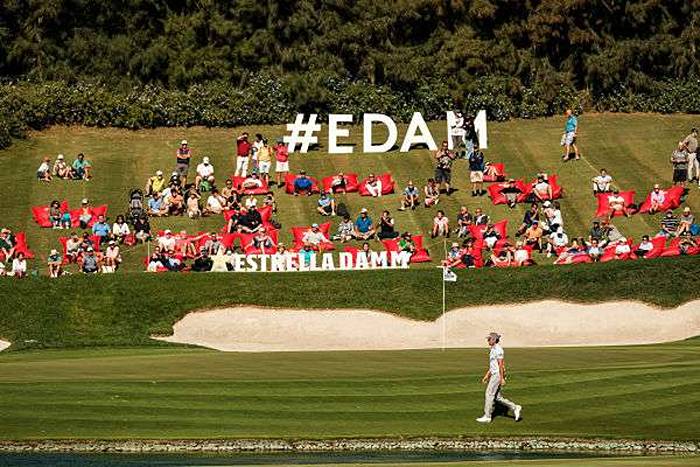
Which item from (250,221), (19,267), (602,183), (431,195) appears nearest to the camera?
(19,267)

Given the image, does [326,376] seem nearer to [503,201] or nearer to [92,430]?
[92,430]

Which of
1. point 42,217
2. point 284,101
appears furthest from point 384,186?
point 42,217

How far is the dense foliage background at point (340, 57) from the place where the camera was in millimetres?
74688

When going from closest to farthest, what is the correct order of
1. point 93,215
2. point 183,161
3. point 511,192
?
point 93,215 → point 511,192 → point 183,161

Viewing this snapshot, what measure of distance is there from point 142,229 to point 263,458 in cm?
2931

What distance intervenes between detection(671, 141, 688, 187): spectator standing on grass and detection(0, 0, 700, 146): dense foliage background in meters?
11.8

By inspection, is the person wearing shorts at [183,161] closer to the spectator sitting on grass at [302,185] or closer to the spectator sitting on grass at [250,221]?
the spectator sitting on grass at [302,185]

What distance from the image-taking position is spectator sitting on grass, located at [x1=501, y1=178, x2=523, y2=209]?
62.8 meters

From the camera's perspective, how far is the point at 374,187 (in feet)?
213

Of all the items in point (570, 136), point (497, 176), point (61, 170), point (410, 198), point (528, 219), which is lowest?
point (528, 219)

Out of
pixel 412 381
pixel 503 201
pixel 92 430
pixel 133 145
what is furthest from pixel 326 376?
pixel 133 145

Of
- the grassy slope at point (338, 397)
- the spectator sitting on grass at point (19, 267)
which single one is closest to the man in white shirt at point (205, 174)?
the spectator sitting on grass at point (19, 267)

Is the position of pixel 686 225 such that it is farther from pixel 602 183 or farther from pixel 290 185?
pixel 290 185

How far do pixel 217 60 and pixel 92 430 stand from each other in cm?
4503
